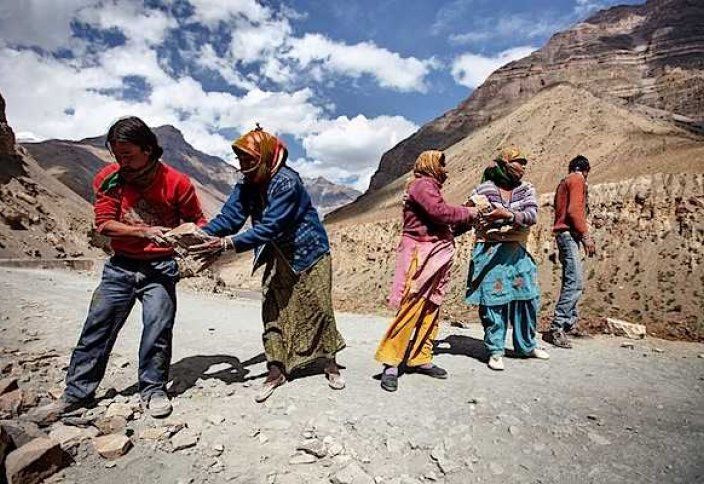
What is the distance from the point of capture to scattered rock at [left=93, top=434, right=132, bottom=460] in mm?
2348

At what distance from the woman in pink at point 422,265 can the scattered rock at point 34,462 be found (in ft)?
6.76

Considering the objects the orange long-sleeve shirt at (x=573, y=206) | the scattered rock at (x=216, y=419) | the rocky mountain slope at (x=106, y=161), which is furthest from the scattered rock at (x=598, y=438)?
the rocky mountain slope at (x=106, y=161)

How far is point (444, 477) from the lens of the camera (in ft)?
7.38

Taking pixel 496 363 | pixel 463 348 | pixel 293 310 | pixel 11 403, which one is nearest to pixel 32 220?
pixel 11 403

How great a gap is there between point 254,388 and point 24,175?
2822cm

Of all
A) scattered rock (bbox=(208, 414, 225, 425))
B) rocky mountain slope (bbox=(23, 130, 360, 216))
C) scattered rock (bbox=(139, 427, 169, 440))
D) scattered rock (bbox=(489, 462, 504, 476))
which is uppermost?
rocky mountain slope (bbox=(23, 130, 360, 216))

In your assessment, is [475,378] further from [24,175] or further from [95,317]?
[24,175]

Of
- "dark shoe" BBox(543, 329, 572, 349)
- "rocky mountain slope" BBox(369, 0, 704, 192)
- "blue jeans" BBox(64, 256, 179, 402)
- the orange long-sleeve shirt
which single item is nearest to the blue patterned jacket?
"blue jeans" BBox(64, 256, 179, 402)

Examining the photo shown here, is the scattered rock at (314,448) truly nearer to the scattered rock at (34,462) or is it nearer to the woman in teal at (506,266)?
the scattered rock at (34,462)

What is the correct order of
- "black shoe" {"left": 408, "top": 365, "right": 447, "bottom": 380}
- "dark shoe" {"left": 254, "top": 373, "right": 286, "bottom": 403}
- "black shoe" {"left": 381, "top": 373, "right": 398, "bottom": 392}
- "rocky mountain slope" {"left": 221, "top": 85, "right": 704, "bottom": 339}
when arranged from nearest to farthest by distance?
"dark shoe" {"left": 254, "top": 373, "right": 286, "bottom": 403} → "black shoe" {"left": 381, "top": 373, "right": 398, "bottom": 392} → "black shoe" {"left": 408, "top": 365, "right": 447, "bottom": 380} → "rocky mountain slope" {"left": 221, "top": 85, "right": 704, "bottom": 339}

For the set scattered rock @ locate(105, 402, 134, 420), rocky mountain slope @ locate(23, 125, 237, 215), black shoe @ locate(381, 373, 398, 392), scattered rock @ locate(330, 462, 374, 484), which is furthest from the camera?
rocky mountain slope @ locate(23, 125, 237, 215)

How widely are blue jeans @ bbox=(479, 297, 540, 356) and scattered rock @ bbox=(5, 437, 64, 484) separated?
3.29m

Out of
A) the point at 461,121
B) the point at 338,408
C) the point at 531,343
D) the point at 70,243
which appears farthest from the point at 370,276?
the point at 461,121

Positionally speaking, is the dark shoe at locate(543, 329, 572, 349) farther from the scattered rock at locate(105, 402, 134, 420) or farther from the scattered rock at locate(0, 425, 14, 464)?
the scattered rock at locate(0, 425, 14, 464)
